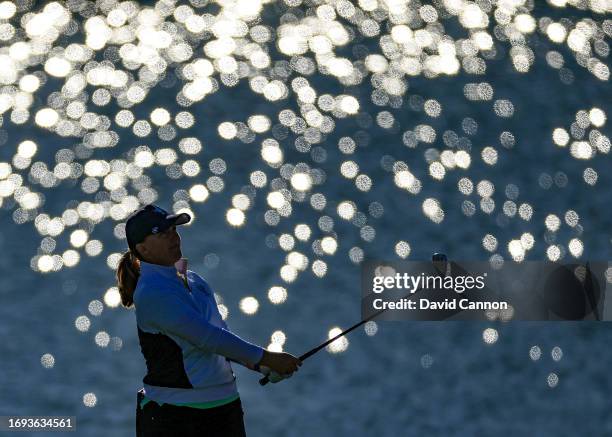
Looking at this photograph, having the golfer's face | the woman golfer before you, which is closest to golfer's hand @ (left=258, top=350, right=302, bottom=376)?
the woman golfer

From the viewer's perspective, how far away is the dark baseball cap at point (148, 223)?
1.76 meters

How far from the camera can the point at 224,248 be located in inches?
115

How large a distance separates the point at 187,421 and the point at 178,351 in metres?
0.13

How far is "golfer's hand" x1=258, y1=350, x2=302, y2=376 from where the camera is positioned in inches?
68.4

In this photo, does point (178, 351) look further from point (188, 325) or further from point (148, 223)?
point (148, 223)

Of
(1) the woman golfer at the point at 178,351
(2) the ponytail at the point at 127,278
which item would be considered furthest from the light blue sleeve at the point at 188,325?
(2) the ponytail at the point at 127,278

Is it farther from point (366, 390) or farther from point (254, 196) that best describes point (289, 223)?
point (366, 390)

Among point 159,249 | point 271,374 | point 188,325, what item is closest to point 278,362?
point 271,374

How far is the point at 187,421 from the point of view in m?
1.77

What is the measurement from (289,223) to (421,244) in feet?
1.38

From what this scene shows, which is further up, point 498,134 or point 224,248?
point 498,134

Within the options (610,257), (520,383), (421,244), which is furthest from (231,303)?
(610,257)

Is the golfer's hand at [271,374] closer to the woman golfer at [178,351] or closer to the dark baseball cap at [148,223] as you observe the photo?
the woman golfer at [178,351]

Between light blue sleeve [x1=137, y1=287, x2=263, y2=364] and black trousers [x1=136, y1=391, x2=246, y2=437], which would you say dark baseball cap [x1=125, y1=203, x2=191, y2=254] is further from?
black trousers [x1=136, y1=391, x2=246, y2=437]
